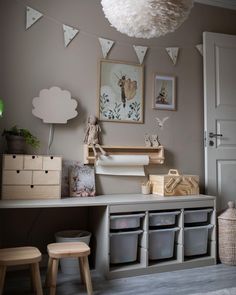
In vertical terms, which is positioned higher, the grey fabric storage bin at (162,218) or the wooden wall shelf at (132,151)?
the wooden wall shelf at (132,151)

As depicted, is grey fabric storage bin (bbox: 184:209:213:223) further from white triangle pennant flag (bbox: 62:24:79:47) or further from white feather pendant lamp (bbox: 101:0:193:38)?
white triangle pennant flag (bbox: 62:24:79:47)

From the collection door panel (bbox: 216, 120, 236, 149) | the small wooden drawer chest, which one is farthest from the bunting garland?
the small wooden drawer chest

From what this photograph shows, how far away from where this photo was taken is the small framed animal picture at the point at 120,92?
109 inches

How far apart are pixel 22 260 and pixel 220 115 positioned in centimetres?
229

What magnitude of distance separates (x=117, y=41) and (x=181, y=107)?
0.90m

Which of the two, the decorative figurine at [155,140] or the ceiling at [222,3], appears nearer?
the decorative figurine at [155,140]

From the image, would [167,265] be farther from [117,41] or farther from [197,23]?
[197,23]

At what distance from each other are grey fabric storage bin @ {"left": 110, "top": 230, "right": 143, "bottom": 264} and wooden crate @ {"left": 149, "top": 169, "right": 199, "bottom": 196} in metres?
0.46

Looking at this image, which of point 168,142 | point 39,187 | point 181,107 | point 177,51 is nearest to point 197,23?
point 177,51

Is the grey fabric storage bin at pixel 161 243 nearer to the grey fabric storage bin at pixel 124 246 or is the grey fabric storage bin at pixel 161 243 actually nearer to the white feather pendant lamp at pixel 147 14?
the grey fabric storage bin at pixel 124 246

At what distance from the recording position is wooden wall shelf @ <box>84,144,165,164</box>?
104 inches

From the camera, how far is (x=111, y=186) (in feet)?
9.11

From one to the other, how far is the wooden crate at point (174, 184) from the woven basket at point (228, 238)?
340mm

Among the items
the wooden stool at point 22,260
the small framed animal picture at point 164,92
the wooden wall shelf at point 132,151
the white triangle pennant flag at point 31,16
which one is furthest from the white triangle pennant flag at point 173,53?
the wooden stool at point 22,260
